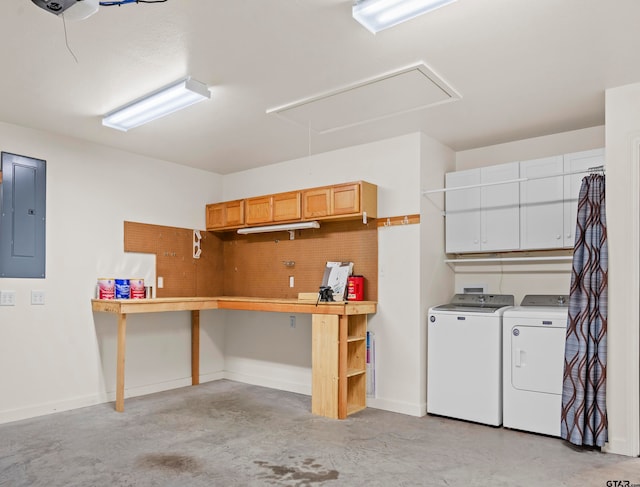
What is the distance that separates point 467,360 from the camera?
4426mm

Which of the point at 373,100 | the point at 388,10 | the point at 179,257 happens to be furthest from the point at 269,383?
the point at 388,10

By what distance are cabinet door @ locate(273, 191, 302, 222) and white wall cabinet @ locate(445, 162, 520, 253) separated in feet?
5.43

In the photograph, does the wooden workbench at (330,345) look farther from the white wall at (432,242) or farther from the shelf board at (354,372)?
the white wall at (432,242)

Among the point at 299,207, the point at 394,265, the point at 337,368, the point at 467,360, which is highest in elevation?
the point at 299,207

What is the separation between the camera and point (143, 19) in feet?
8.86

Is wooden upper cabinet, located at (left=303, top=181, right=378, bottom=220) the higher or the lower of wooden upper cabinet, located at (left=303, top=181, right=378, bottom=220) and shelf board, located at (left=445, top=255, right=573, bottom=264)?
the higher

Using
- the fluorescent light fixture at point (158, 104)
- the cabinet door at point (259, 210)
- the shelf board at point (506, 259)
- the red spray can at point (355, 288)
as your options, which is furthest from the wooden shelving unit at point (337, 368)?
the fluorescent light fixture at point (158, 104)

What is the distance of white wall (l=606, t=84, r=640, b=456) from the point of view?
3.53 metres

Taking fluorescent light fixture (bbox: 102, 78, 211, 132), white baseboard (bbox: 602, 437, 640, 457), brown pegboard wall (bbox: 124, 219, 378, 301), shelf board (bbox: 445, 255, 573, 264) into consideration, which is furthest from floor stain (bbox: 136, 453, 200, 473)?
shelf board (bbox: 445, 255, 573, 264)

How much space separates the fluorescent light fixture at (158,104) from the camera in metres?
3.51

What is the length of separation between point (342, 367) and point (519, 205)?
2313mm

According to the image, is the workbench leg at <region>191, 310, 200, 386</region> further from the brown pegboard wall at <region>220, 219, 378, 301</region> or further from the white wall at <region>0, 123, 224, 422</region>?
the brown pegboard wall at <region>220, 219, 378, 301</region>

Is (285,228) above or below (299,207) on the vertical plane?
below

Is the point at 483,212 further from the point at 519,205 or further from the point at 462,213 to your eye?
the point at 519,205
